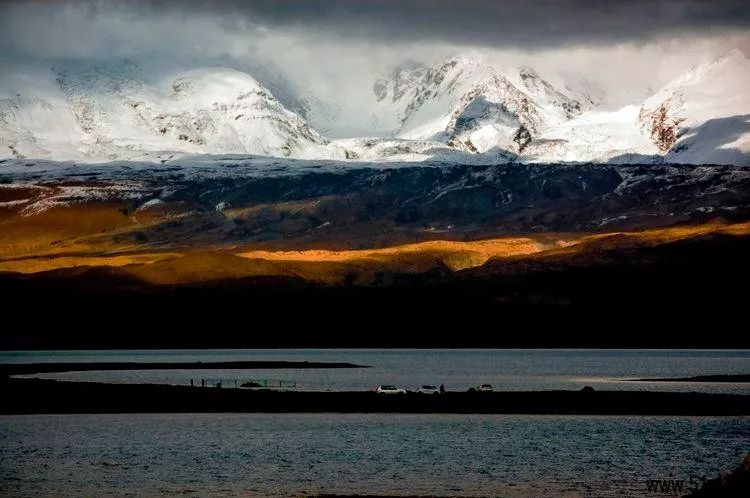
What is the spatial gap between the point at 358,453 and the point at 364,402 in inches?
1319

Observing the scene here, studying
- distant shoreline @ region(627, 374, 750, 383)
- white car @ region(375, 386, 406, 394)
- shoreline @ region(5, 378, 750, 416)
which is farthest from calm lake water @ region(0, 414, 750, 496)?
distant shoreline @ region(627, 374, 750, 383)

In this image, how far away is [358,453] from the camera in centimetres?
10725

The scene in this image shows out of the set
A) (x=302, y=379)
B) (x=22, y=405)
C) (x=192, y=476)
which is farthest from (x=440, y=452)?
(x=302, y=379)

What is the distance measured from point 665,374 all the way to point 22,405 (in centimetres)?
8138

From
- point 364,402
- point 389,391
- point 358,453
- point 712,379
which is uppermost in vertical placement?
point 712,379

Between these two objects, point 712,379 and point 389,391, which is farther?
point 712,379

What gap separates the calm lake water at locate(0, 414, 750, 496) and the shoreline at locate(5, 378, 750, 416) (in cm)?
Result: 423

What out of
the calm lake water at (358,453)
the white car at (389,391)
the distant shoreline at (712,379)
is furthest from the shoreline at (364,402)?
the distant shoreline at (712,379)

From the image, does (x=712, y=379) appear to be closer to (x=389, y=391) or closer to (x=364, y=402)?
(x=389, y=391)

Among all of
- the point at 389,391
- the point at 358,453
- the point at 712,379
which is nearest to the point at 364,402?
the point at 389,391

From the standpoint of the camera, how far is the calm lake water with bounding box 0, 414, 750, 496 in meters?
91.8

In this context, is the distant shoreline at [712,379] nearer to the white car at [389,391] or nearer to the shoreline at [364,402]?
the shoreline at [364,402]

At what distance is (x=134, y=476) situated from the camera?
9706 centimetres

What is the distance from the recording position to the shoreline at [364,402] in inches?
5300
